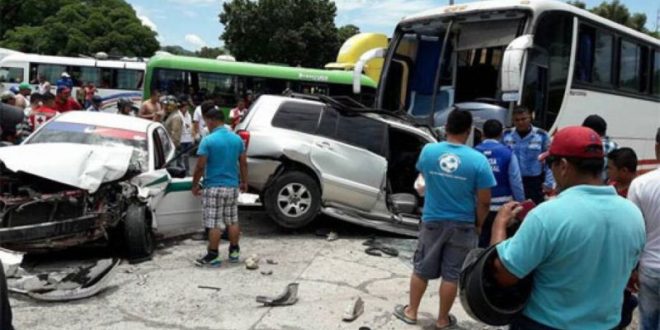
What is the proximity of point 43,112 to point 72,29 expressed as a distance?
39.0 m

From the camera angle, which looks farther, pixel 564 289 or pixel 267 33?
pixel 267 33

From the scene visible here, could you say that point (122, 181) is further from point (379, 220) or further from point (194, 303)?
point (379, 220)

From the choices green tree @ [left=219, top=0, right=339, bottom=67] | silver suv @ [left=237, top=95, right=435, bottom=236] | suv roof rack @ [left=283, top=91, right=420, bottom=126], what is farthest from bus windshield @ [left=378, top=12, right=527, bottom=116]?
green tree @ [left=219, top=0, right=339, bottom=67]

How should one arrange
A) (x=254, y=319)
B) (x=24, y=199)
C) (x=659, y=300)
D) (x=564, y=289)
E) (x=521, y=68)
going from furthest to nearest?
(x=521, y=68)
(x=24, y=199)
(x=254, y=319)
(x=659, y=300)
(x=564, y=289)

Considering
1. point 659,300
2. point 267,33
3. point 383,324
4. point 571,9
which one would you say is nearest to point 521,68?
point 571,9

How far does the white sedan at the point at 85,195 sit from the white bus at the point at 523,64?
4448 mm

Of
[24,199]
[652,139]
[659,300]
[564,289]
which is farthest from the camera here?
[652,139]

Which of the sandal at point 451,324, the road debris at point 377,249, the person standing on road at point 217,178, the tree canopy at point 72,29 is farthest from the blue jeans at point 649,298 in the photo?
the tree canopy at point 72,29

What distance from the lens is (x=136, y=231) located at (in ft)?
20.8

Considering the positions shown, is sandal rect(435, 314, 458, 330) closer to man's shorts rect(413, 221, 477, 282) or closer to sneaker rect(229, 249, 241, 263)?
man's shorts rect(413, 221, 477, 282)

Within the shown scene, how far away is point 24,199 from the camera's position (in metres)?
5.84

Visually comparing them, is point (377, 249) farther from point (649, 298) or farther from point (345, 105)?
point (649, 298)

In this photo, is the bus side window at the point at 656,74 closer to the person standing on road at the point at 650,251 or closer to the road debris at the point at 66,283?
the person standing on road at the point at 650,251

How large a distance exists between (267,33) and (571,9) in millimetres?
32343
